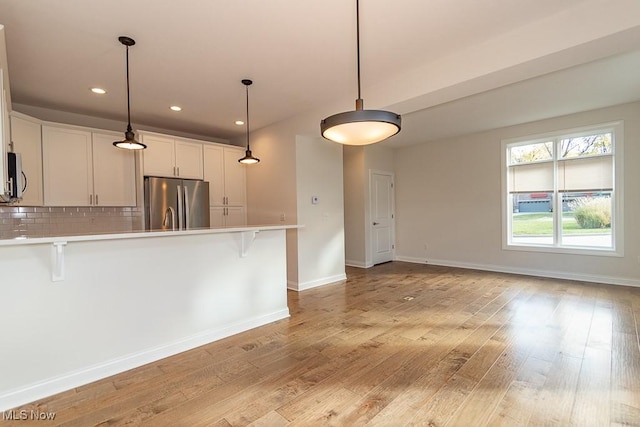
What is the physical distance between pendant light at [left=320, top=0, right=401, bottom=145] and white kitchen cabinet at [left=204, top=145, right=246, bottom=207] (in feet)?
11.9

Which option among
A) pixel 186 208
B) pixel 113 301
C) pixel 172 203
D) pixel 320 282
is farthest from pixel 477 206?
pixel 113 301

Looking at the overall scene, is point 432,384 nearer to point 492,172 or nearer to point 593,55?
point 593,55

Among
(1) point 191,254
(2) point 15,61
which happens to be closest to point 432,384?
(1) point 191,254

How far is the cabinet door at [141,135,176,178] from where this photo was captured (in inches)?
176

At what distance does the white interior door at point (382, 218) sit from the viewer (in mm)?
6812

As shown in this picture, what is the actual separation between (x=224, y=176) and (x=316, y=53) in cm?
304

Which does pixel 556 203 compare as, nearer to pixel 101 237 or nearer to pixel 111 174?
pixel 101 237

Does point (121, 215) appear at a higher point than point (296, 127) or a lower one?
lower

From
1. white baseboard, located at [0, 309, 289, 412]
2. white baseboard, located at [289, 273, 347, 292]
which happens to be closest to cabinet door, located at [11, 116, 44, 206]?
white baseboard, located at [0, 309, 289, 412]

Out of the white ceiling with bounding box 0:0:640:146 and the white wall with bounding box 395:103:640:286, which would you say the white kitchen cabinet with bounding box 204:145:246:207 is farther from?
the white wall with bounding box 395:103:640:286

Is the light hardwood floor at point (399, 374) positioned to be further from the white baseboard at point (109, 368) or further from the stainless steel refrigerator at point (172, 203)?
the stainless steel refrigerator at point (172, 203)

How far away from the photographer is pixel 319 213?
16.9ft

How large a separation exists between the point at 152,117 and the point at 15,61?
1837 millimetres

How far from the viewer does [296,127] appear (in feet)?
15.5
